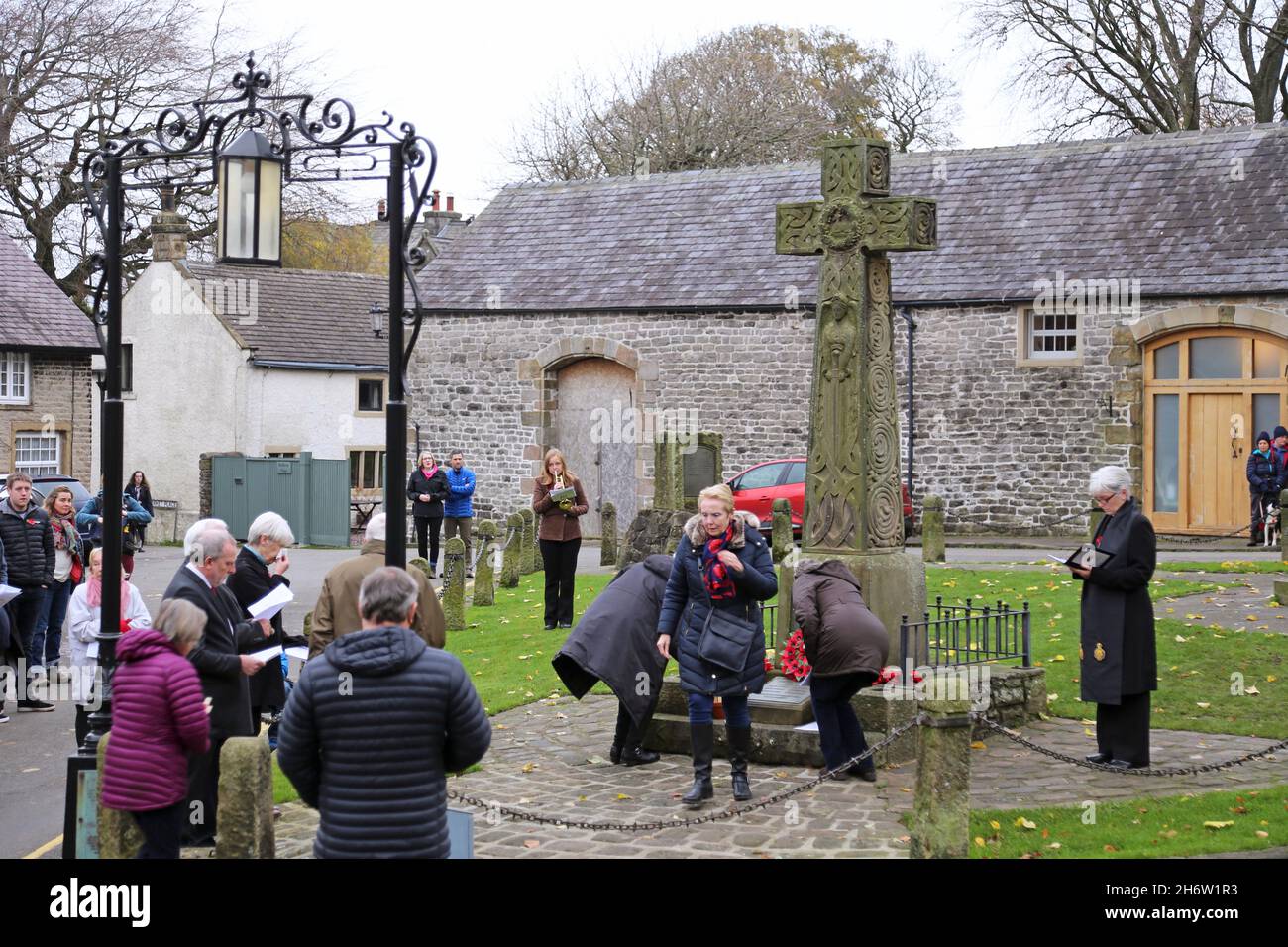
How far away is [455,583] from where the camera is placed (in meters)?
16.7

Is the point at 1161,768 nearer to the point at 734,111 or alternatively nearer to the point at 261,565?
the point at 261,565

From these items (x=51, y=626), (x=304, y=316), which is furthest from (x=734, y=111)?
(x=51, y=626)

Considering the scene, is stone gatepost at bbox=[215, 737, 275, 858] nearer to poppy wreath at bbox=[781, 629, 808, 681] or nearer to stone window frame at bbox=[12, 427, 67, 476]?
poppy wreath at bbox=[781, 629, 808, 681]

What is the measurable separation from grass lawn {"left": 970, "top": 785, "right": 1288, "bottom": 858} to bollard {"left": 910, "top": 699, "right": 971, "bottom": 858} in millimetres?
543

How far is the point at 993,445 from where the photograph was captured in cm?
2469

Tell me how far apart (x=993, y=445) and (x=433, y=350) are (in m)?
10.9

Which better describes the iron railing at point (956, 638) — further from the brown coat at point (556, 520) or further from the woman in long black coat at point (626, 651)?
the brown coat at point (556, 520)

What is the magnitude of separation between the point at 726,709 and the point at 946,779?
6.65 feet

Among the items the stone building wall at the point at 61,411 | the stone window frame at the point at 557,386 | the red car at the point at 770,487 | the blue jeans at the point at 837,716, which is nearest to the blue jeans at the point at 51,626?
the blue jeans at the point at 837,716

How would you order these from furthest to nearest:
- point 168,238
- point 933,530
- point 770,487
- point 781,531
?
1. point 168,238
2. point 770,487
3. point 933,530
4. point 781,531

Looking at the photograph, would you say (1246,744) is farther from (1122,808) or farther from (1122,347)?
(1122,347)

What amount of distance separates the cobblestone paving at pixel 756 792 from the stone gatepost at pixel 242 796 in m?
1.15
